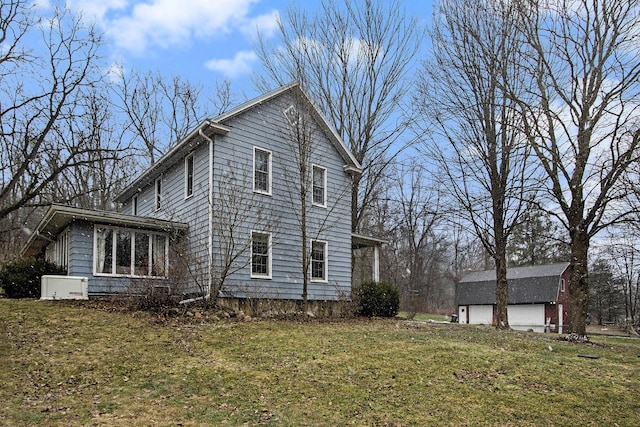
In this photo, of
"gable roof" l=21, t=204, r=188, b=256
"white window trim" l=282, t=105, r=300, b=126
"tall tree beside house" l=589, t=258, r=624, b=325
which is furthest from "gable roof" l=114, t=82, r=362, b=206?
"tall tree beside house" l=589, t=258, r=624, b=325

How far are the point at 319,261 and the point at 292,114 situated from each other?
4850 mm

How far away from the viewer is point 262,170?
48.4 ft

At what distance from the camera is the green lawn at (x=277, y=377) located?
5973 mm

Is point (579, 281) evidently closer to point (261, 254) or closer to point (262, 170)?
point (261, 254)

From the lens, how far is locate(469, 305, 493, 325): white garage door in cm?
3566

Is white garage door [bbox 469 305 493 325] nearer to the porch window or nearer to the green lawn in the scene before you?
the green lawn

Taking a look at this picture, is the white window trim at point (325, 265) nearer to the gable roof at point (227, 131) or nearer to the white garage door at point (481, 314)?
the gable roof at point (227, 131)

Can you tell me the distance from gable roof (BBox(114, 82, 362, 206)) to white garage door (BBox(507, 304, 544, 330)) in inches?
871

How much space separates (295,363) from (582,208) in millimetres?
8746

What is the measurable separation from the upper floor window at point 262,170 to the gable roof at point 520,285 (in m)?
24.7

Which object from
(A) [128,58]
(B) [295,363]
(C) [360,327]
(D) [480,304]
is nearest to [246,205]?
(C) [360,327]

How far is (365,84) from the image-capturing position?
20.4 meters

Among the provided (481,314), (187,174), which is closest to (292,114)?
(187,174)

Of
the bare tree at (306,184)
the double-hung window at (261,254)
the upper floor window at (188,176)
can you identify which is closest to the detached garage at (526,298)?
the bare tree at (306,184)
